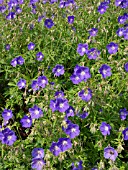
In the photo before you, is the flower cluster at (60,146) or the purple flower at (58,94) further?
the purple flower at (58,94)

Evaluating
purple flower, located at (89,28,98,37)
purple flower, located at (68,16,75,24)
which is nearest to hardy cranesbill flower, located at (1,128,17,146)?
purple flower, located at (89,28,98,37)

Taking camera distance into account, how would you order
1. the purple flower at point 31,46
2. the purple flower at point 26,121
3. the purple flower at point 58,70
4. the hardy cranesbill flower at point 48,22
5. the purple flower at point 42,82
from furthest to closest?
the hardy cranesbill flower at point 48,22 → the purple flower at point 31,46 → the purple flower at point 58,70 → the purple flower at point 42,82 → the purple flower at point 26,121

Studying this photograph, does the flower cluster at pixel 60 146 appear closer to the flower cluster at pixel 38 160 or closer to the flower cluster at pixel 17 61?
the flower cluster at pixel 38 160

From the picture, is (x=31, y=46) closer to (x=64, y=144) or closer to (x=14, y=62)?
(x=14, y=62)

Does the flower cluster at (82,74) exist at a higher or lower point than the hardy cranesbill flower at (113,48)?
lower

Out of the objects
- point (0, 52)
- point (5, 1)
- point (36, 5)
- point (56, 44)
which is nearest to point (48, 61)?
point (56, 44)

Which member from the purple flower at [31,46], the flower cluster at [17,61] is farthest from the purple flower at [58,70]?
the purple flower at [31,46]

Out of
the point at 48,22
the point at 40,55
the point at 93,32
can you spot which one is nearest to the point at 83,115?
the point at 40,55

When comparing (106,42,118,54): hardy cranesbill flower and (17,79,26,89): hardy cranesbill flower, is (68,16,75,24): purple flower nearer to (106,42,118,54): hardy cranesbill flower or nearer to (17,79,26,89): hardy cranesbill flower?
(106,42,118,54): hardy cranesbill flower

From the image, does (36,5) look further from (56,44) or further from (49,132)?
(49,132)
